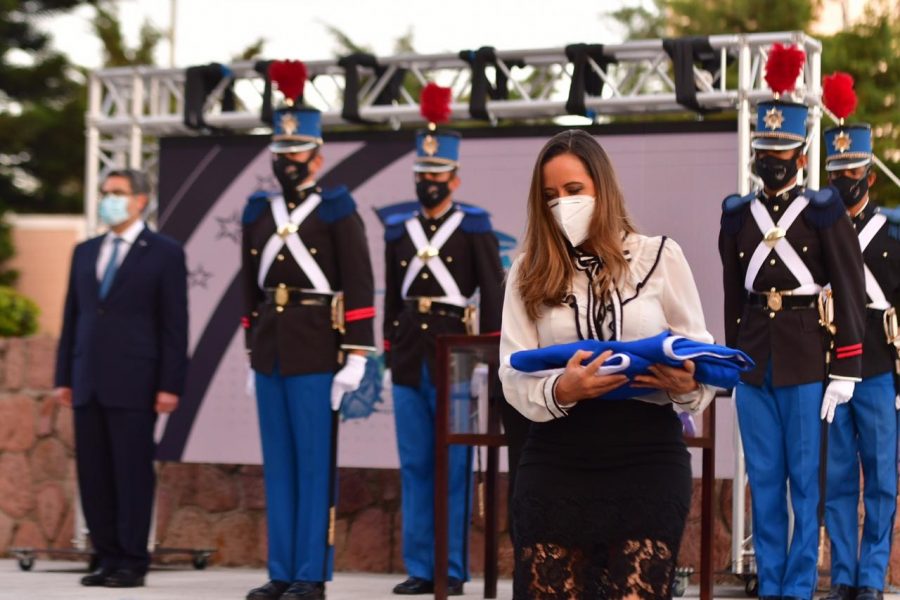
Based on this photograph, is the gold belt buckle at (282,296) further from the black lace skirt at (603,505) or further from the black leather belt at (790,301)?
the black lace skirt at (603,505)

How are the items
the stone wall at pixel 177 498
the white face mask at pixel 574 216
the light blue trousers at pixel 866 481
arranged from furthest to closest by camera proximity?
the stone wall at pixel 177 498, the light blue trousers at pixel 866 481, the white face mask at pixel 574 216

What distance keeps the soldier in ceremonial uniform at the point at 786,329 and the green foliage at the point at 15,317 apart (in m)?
8.71

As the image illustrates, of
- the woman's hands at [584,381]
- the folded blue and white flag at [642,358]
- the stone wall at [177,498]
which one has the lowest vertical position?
the stone wall at [177,498]

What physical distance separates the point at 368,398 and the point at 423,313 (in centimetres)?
119

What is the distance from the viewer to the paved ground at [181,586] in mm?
7836

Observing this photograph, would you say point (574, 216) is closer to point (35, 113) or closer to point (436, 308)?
point (436, 308)

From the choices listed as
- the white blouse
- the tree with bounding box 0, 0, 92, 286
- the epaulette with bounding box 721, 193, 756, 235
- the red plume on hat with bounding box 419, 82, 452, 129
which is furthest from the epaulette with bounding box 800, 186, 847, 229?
the tree with bounding box 0, 0, 92, 286

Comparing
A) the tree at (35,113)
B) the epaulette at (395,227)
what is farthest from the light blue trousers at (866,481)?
the tree at (35,113)

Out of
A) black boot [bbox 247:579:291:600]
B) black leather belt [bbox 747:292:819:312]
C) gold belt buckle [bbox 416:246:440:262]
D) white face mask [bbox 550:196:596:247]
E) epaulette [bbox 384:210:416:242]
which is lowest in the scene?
black boot [bbox 247:579:291:600]

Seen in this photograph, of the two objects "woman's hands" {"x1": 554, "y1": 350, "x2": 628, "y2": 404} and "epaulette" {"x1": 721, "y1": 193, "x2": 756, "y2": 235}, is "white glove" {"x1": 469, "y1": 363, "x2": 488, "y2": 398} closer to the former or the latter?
"epaulette" {"x1": 721, "y1": 193, "x2": 756, "y2": 235}

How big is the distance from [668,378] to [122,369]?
187 inches

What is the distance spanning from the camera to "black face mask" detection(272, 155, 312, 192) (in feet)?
25.3

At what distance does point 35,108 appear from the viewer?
→ 2889 cm

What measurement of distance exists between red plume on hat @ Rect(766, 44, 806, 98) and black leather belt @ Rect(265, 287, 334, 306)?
2075mm
